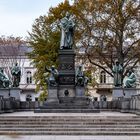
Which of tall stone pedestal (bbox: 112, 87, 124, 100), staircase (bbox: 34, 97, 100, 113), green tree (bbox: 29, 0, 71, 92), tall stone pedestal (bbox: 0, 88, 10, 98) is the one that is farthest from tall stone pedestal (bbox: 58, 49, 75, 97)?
green tree (bbox: 29, 0, 71, 92)

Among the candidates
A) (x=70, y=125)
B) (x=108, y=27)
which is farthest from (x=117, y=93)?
(x=70, y=125)

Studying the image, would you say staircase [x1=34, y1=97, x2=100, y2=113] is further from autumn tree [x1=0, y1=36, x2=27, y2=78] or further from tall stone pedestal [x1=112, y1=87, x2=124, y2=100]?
autumn tree [x1=0, y1=36, x2=27, y2=78]

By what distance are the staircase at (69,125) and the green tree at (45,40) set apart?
25.9 m

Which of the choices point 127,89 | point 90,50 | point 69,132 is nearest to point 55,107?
point 127,89

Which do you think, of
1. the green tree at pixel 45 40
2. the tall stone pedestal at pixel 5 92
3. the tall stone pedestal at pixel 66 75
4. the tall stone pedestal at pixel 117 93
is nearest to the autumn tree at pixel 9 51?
the green tree at pixel 45 40

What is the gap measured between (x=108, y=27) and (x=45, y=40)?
8.96 m

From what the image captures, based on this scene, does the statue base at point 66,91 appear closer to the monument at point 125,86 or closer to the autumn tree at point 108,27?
the monument at point 125,86

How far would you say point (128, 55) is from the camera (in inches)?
1822

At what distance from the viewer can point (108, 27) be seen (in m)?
44.8

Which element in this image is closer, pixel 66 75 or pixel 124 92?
pixel 66 75

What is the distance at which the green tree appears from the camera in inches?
1927

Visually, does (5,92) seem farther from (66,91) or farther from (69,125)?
(69,125)

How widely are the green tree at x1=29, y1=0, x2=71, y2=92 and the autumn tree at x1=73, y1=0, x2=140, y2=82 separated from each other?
4.00m

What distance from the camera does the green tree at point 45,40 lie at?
48938mm
